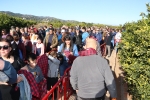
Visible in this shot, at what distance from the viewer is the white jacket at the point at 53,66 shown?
5293 millimetres

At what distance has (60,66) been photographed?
5703 mm

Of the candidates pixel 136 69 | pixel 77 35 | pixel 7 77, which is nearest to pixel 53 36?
pixel 77 35

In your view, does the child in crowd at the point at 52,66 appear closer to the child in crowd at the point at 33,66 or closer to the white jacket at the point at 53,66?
the white jacket at the point at 53,66

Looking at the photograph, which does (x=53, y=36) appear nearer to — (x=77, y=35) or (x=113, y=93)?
(x=77, y=35)

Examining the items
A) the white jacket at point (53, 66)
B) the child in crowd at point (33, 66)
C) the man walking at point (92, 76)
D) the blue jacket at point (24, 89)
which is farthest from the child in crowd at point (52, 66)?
the blue jacket at point (24, 89)

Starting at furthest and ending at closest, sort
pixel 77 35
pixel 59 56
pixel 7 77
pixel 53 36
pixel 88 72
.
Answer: pixel 77 35
pixel 53 36
pixel 59 56
pixel 88 72
pixel 7 77

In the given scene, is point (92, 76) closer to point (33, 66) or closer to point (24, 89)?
point (24, 89)

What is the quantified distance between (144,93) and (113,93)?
1546mm

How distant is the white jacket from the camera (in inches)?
208

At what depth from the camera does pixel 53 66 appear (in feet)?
17.6

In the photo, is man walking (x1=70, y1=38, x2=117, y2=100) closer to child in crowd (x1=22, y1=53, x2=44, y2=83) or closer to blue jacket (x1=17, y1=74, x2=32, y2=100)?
blue jacket (x1=17, y1=74, x2=32, y2=100)

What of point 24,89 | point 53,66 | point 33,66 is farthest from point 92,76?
point 53,66

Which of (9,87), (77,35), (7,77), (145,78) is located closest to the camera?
(7,77)

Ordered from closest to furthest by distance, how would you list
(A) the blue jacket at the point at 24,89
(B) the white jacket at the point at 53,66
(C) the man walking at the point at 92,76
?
(A) the blue jacket at the point at 24,89
(C) the man walking at the point at 92,76
(B) the white jacket at the point at 53,66
